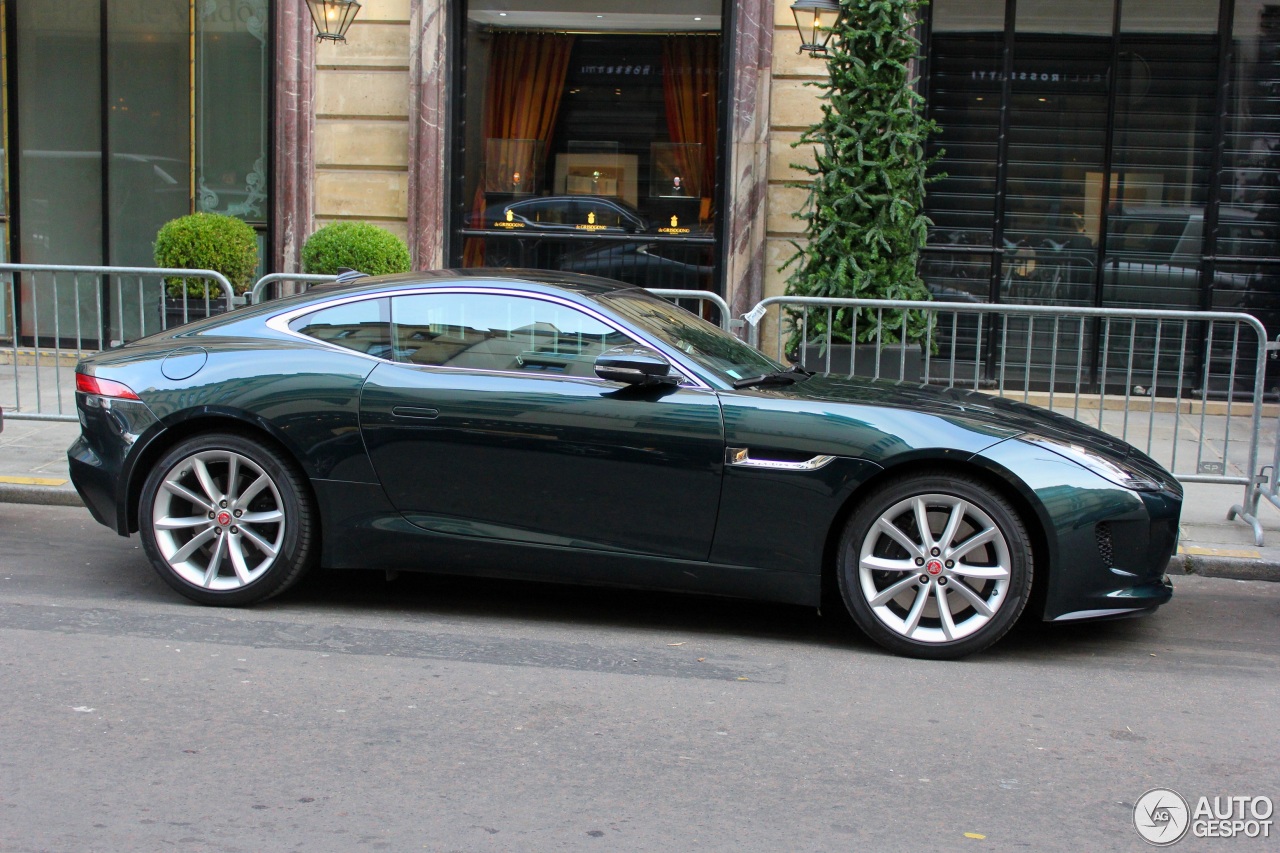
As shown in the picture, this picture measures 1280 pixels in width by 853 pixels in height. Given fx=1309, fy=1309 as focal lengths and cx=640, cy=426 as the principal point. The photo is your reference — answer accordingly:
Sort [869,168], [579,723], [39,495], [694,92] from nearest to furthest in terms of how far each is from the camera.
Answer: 1. [579,723]
2. [39,495]
3. [869,168]
4. [694,92]

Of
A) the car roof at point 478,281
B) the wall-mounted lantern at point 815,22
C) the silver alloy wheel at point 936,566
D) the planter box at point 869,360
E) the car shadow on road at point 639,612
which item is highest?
the wall-mounted lantern at point 815,22

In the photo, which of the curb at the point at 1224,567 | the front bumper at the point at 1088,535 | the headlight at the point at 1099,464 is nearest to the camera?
the front bumper at the point at 1088,535

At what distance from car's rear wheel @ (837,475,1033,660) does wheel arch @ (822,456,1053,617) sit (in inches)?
A: 1.4

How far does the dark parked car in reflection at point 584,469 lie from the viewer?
5.06 meters

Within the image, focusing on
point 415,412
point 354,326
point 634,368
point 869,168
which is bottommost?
point 415,412

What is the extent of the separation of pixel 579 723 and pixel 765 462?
132 centimetres

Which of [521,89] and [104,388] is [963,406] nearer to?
[104,388]

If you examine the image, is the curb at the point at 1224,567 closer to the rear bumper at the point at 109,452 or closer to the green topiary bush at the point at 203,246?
the rear bumper at the point at 109,452

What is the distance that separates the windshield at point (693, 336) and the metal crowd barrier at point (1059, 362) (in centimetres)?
144

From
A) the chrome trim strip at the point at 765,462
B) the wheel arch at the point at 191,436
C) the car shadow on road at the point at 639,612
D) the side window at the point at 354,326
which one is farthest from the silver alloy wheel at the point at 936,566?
the wheel arch at the point at 191,436

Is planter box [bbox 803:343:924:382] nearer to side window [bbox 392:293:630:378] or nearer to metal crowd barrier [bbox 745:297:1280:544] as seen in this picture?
metal crowd barrier [bbox 745:297:1280:544]

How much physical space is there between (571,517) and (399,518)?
726mm

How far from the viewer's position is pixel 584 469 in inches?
204

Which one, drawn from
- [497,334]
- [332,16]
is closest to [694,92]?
[332,16]
